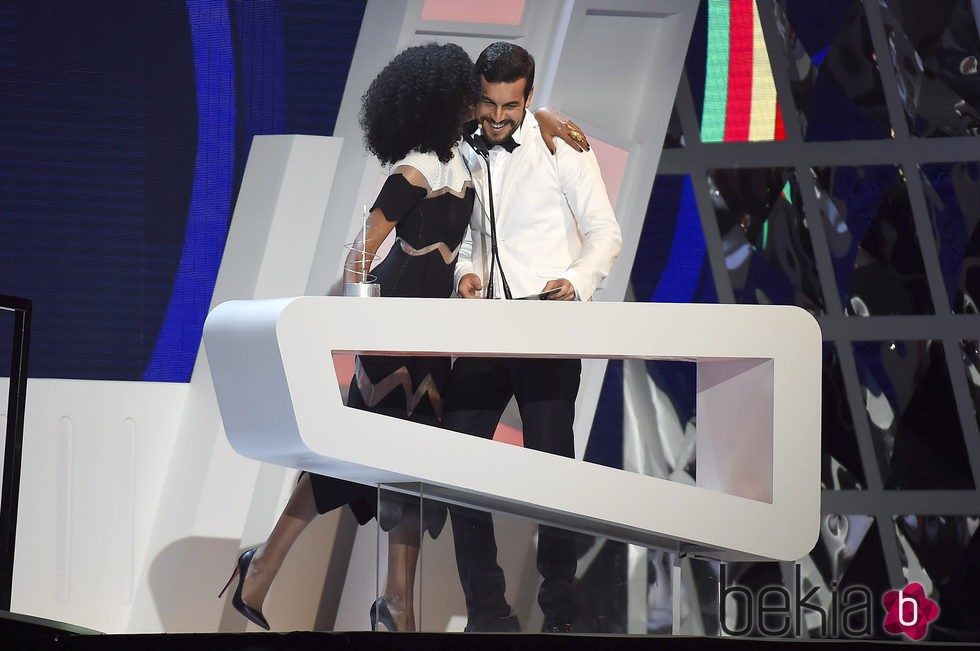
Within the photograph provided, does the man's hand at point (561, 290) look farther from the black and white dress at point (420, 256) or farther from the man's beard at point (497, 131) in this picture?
the man's beard at point (497, 131)

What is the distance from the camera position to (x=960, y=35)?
4.50 meters

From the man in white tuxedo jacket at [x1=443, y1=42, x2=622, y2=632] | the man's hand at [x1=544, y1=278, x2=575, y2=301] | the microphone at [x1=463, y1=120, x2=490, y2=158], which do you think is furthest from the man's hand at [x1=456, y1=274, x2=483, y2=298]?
the microphone at [x1=463, y1=120, x2=490, y2=158]

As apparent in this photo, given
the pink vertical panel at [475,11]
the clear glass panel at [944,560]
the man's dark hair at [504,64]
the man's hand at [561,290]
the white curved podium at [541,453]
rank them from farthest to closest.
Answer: the clear glass panel at [944,560] → the pink vertical panel at [475,11] → the man's dark hair at [504,64] → the man's hand at [561,290] → the white curved podium at [541,453]

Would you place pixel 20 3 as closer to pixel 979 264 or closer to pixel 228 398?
pixel 228 398

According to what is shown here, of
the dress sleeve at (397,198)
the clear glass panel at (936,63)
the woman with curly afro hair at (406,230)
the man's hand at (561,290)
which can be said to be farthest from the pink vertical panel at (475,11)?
the clear glass panel at (936,63)

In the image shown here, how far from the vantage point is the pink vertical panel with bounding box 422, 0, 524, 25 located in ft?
12.0

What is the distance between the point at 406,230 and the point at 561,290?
1.31ft

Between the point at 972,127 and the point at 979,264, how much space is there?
48cm

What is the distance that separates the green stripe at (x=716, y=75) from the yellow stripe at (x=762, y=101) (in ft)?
0.34

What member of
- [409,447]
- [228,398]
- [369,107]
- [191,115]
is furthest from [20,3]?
[409,447]

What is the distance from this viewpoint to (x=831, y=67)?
4594mm

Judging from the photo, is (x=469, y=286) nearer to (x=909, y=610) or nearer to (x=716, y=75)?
(x=716, y=75)

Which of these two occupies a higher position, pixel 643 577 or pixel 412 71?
pixel 412 71

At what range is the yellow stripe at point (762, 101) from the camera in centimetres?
457
